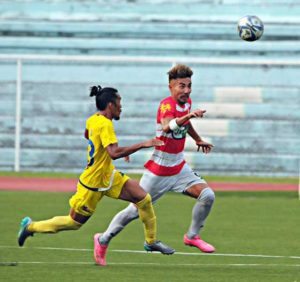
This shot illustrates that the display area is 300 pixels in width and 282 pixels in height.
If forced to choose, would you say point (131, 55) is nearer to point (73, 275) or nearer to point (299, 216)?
point (299, 216)

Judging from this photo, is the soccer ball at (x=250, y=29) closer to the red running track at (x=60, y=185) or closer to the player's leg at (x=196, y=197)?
the player's leg at (x=196, y=197)

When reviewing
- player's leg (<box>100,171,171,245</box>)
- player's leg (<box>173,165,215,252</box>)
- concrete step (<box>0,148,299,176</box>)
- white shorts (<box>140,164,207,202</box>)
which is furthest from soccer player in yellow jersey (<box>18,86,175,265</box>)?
concrete step (<box>0,148,299,176</box>)

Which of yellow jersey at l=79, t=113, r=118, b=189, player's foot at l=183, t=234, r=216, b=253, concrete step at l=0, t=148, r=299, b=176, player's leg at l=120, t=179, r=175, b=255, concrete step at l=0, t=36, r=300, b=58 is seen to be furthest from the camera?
concrete step at l=0, t=36, r=300, b=58

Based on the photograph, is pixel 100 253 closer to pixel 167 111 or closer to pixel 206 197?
pixel 206 197

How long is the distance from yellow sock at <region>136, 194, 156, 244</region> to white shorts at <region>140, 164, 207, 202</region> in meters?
0.50

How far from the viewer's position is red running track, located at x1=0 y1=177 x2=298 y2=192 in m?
19.8

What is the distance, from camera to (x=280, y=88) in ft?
83.7

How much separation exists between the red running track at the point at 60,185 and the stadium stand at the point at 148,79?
2596 millimetres

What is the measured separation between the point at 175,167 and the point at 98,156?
94 cm

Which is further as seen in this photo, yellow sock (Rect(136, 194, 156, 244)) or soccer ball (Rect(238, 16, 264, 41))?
soccer ball (Rect(238, 16, 264, 41))

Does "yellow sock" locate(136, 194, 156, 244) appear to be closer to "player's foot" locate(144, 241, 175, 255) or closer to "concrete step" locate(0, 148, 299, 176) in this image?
"player's foot" locate(144, 241, 175, 255)

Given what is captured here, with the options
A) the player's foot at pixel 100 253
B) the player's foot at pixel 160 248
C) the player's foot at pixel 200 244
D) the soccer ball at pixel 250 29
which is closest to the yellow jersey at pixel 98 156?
the player's foot at pixel 100 253

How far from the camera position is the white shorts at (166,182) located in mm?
11562

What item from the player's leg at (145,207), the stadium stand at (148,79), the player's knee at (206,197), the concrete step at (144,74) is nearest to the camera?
the player's leg at (145,207)
